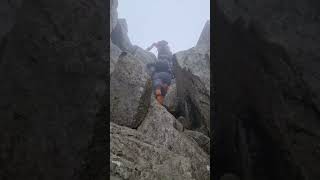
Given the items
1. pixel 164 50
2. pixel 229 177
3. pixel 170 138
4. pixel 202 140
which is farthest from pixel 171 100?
pixel 229 177

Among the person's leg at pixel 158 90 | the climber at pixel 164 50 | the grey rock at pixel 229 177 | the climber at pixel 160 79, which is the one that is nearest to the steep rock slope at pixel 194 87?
the person's leg at pixel 158 90

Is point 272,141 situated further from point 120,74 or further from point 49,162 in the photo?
point 120,74

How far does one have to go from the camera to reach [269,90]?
1.76m

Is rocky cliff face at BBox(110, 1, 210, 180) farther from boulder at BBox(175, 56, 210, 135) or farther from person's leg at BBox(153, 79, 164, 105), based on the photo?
person's leg at BBox(153, 79, 164, 105)

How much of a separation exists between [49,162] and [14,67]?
1.82 ft

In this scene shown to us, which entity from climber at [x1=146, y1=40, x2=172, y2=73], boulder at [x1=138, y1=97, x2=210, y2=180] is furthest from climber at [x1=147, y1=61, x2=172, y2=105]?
boulder at [x1=138, y1=97, x2=210, y2=180]

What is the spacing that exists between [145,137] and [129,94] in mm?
1188

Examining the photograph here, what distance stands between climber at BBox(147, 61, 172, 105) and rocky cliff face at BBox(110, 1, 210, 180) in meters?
1.00

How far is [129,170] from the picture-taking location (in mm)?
4113

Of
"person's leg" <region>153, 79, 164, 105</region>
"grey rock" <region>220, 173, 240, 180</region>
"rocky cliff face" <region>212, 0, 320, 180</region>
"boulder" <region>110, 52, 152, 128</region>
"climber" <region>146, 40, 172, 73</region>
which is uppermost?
"climber" <region>146, 40, 172, 73</region>

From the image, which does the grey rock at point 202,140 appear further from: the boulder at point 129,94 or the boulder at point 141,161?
the boulder at point 141,161

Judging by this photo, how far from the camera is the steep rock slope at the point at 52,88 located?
5.61 ft

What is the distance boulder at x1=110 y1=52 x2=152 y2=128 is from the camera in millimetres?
6098

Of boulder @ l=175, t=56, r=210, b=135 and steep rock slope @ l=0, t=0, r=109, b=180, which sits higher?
boulder @ l=175, t=56, r=210, b=135
